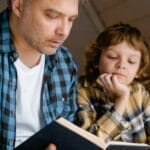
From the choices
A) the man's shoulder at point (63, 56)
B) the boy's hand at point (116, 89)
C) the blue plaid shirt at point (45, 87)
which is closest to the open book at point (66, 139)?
the blue plaid shirt at point (45, 87)

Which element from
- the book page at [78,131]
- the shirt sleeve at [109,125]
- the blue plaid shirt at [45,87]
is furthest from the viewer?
the shirt sleeve at [109,125]

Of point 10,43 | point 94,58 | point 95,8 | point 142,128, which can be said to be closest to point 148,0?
point 95,8

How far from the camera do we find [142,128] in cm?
158

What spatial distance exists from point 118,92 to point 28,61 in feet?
1.19

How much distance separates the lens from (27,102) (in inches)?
56.0

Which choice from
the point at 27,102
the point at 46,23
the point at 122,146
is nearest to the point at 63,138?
the point at 122,146

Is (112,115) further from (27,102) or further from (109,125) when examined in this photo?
(27,102)

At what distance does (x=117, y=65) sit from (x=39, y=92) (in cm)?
31

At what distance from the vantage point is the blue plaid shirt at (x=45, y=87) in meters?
1.37

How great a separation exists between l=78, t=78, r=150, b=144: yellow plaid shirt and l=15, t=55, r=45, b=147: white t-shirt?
0.64 feet

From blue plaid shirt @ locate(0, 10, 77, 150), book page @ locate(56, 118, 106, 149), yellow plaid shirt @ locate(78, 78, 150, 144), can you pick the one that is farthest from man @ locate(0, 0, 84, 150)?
book page @ locate(56, 118, 106, 149)

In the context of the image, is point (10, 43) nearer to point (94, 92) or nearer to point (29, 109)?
point (29, 109)

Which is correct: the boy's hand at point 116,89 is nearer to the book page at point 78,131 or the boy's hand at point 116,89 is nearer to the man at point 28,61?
the man at point 28,61

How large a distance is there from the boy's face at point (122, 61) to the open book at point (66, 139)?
0.40 meters
